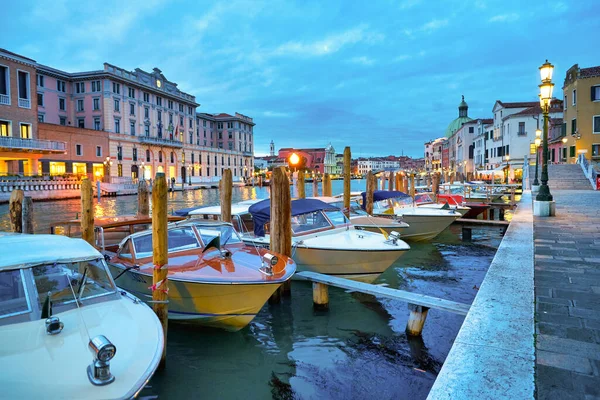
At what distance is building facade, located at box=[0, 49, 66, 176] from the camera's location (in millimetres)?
38062

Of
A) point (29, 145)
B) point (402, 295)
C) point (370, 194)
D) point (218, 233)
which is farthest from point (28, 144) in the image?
point (402, 295)

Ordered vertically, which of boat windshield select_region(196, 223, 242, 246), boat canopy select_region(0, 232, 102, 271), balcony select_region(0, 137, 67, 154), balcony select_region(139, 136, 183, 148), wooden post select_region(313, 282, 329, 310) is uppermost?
balcony select_region(139, 136, 183, 148)

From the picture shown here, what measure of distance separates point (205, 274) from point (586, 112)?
4395 centimetres

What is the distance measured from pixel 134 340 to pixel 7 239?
2.85 m

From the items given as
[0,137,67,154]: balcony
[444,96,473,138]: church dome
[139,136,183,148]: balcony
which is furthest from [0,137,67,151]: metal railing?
[444,96,473,138]: church dome

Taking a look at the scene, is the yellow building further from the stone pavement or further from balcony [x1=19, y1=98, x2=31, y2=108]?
balcony [x1=19, y1=98, x2=31, y2=108]

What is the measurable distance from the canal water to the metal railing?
37329mm

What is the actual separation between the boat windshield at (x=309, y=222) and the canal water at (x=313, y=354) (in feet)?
5.24

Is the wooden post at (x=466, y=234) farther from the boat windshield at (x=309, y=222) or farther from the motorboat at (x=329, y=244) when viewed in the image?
the boat windshield at (x=309, y=222)

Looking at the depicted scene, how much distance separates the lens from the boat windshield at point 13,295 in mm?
4852

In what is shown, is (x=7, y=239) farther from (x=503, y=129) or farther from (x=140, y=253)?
(x=503, y=129)

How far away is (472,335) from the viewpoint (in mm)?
4406

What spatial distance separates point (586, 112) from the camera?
39.2m

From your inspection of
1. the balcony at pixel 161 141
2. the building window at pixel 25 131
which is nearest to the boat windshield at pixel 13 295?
the building window at pixel 25 131
